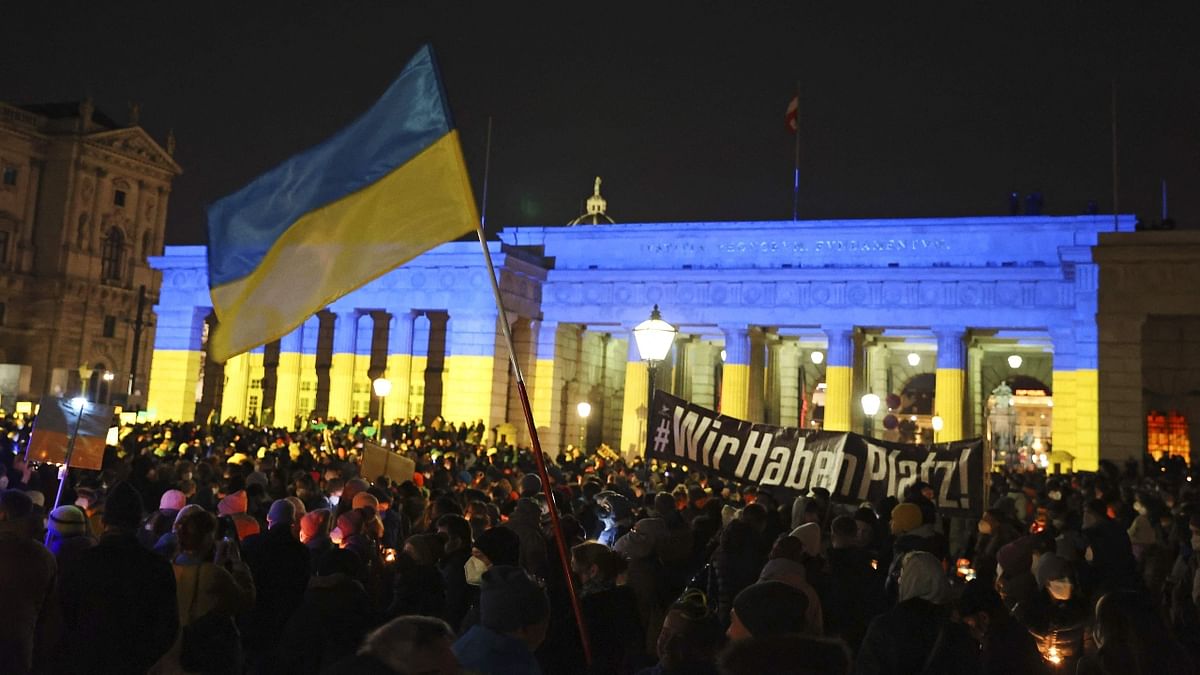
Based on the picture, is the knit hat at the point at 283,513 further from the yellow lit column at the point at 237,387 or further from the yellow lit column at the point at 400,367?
the yellow lit column at the point at 237,387

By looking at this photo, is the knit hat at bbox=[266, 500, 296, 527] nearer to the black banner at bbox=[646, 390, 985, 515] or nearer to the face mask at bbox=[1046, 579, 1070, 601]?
the face mask at bbox=[1046, 579, 1070, 601]

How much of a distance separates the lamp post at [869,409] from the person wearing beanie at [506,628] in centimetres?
3798

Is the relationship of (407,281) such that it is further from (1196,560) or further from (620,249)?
(1196,560)

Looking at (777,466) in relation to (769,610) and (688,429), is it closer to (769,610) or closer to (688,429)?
(688,429)

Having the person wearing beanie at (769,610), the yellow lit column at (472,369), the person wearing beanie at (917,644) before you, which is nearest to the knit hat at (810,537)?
the person wearing beanie at (917,644)

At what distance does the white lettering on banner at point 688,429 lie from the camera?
50.8 ft

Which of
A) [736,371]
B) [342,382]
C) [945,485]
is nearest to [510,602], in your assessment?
[945,485]

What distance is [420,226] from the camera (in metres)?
7.81

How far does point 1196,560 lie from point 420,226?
9653 mm

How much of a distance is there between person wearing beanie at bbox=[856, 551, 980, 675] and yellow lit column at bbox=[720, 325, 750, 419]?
40190 millimetres

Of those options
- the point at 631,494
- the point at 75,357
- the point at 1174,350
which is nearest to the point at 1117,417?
the point at 1174,350

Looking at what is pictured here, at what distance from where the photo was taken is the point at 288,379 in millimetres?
52844

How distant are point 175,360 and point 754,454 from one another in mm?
45202

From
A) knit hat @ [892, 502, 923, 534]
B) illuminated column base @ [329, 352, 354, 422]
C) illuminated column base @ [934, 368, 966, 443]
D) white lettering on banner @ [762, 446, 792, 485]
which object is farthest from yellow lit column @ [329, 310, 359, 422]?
knit hat @ [892, 502, 923, 534]
